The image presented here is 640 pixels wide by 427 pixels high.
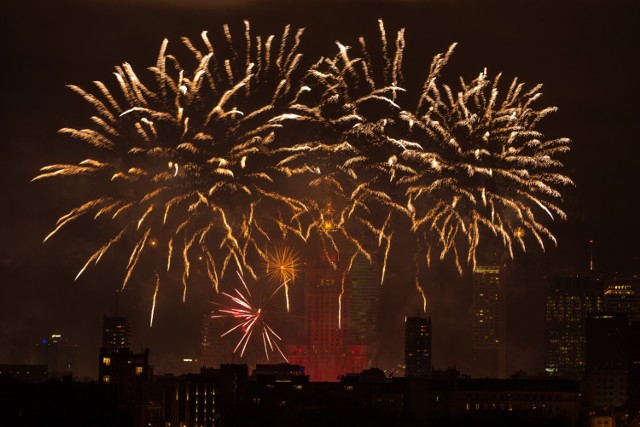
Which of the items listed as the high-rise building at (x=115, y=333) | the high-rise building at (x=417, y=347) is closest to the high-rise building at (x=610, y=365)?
the high-rise building at (x=417, y=347)

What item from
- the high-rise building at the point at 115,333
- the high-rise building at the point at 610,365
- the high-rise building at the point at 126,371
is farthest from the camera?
the high-rise building at the point at 610,365

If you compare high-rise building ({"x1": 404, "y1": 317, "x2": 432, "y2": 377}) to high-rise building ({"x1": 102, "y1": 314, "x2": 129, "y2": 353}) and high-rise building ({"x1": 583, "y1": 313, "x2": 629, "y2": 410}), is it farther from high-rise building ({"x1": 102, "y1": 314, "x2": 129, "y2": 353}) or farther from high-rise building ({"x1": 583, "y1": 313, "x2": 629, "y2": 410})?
high-rise building ({"x1": 102, "y1": 314, "x2": 129, "y2": 353})

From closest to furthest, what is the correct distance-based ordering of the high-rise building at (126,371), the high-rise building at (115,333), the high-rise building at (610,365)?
the high-rise building at (126,371)
the high-rise building at (115,333)
the high-rise building at (610,365)

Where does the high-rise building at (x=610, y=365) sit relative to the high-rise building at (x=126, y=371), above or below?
above

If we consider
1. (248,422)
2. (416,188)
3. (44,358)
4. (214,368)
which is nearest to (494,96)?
(416,188)

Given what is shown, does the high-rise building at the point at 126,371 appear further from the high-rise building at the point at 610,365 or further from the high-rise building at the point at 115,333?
the high-rise building at the point at 610,365

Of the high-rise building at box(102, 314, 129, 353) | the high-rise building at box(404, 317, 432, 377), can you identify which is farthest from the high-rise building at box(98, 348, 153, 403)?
the high-rise building at box(404, 317, 432, 377)

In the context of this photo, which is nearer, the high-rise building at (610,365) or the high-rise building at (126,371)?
the high-rise building at (126,371)
